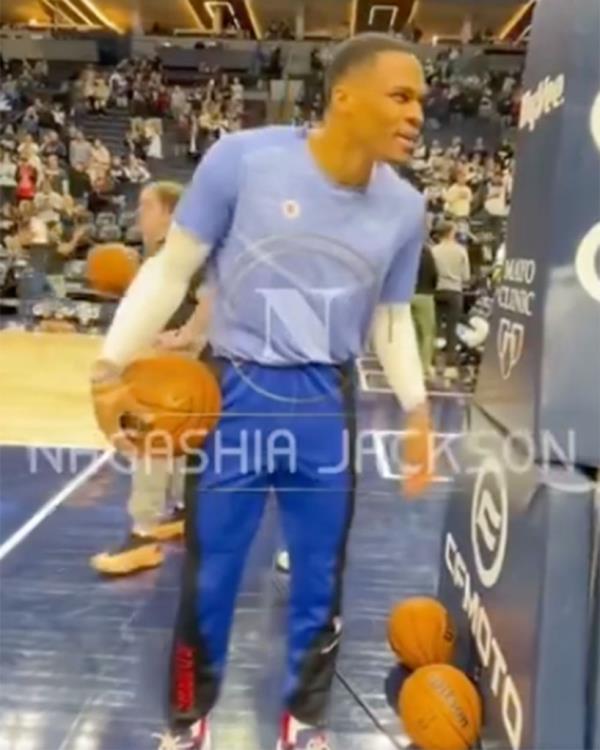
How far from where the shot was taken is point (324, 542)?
7.00 feet

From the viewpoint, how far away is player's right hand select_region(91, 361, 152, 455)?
2008 millimetres

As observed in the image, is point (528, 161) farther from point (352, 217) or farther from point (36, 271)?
point (36, 271)

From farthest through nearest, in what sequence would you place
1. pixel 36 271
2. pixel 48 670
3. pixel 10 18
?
pixel 10 18 < pixel 36 271 < pixel 48 670

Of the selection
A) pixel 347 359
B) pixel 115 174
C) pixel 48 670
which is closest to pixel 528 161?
pixel 347 359

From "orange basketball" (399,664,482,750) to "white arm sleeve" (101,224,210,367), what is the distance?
92cm

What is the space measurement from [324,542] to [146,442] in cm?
41

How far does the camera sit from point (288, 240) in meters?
2.00

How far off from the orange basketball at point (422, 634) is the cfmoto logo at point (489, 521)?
0.33m

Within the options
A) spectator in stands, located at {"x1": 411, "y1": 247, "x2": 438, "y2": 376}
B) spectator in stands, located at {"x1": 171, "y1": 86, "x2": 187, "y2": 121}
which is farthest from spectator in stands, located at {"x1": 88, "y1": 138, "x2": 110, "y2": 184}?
spectator in stands, located at {"x1": 411, "y1": 247, "x2": 438, "y2": 376}

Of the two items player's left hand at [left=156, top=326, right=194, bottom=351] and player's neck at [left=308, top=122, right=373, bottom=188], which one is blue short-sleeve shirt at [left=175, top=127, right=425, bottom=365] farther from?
player's left hand at [left=156, top=326, right=194, bottom=351]

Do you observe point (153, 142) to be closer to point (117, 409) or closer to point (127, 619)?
point (127, 619)

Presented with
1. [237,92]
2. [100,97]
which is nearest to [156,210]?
[237,92]

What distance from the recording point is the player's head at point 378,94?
1943 millimetres

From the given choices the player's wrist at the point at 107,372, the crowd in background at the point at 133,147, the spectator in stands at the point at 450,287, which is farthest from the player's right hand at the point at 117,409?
the crowd in background at the point at 133,147
